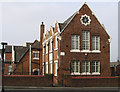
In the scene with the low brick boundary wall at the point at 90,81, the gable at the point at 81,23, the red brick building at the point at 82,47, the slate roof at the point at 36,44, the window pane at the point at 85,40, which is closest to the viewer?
the low brick boundary wall at the point at 90,81

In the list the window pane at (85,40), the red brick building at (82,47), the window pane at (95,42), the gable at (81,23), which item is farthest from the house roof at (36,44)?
the window pane at (95,42)

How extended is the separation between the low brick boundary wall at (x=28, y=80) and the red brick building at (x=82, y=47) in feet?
8.28

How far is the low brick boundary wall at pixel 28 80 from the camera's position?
2888 centimetres

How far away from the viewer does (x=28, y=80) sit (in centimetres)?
2895

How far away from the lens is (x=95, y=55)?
106 ft

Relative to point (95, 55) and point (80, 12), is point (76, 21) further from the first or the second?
point (95, 55)

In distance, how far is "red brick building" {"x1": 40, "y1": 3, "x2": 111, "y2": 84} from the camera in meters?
31.5

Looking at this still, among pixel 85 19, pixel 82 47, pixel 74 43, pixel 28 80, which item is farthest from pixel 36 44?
pixel 28 80

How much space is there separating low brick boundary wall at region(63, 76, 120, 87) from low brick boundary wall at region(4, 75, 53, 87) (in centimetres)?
230

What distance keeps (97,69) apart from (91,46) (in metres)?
3.41

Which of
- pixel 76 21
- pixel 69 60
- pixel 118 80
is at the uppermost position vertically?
pixel 76 21

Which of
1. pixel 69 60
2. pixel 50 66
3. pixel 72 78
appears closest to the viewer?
pixel 72 78

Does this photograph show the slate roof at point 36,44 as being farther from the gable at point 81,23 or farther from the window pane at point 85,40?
the window pane at point 85,40

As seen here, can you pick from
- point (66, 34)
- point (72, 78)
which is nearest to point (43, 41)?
point (66, 34)
